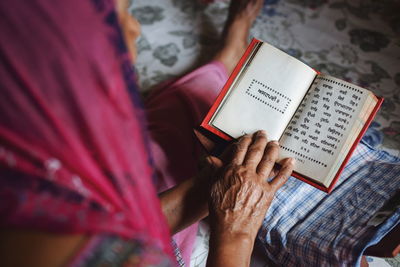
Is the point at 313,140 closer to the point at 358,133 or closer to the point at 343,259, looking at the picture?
the point at 358,133

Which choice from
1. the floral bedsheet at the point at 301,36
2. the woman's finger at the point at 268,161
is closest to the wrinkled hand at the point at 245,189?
A: the woman's finger at the point at 268,161

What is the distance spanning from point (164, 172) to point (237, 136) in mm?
247

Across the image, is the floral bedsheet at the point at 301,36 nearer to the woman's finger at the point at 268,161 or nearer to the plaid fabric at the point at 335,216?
the plaid fabric at the point at 335,216

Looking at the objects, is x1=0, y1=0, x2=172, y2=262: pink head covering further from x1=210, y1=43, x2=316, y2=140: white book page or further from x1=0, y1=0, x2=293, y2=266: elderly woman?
x1=210, y1=43, x2=316, y2=140: white book page

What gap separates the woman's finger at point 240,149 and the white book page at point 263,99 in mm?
32

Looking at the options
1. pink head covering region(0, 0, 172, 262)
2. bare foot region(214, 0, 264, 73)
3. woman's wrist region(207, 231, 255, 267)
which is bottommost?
woman's wrist region(207, 231, 255, 267)

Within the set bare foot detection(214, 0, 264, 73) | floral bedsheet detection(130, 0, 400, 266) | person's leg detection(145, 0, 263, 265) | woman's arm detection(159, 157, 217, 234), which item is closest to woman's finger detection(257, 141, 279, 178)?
woman's arm detection(159, 157, 217, 234)

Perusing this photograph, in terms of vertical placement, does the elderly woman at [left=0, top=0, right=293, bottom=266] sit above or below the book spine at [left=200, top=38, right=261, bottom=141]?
below

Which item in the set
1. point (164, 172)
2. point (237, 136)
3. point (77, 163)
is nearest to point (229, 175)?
point (237, 136)

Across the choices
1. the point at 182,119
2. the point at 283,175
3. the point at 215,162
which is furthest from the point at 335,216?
the point at 182,119

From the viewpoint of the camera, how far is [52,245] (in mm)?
338

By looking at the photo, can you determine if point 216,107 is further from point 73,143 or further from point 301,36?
point 301,36

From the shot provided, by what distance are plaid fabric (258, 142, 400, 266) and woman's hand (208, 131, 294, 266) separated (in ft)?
0.42

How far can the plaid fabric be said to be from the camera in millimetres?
673
